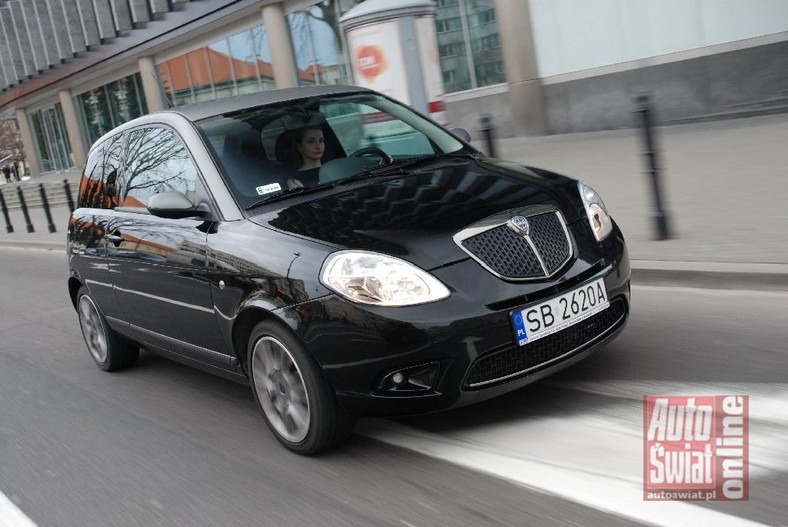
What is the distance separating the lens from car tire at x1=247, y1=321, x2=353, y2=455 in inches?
148

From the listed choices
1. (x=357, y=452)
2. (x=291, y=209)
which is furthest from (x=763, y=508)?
(x=291, y=209)

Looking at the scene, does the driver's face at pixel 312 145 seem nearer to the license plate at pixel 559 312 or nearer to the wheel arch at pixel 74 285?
the license plate at pixel 559 312

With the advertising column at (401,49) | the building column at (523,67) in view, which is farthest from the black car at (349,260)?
the building column at (523,67)

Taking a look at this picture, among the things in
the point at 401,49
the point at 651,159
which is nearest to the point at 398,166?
the point at 651,159

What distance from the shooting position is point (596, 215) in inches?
169

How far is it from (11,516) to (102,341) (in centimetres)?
238

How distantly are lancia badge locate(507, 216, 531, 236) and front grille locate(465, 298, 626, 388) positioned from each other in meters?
0.45

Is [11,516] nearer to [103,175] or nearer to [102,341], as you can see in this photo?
[102,341]

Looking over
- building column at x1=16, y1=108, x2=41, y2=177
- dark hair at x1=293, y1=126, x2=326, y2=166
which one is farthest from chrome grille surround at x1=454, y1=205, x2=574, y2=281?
building column at x1=16, y1=108, x2=41, y2=177

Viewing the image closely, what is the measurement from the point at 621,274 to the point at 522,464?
1119 millimetres

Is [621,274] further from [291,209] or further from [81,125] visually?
[81,125]

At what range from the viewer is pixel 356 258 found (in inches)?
144

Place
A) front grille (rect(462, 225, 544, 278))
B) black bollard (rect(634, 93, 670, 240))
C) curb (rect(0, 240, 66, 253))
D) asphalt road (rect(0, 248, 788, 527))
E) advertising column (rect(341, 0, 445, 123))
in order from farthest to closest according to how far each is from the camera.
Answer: curb (rect(0, 240, 66, 253)), advertising column (rect(341, 0, 445, 123)), black bollard (rect(634, 93, 670, 240)), front grille (rect(462, 225, 544, 278)), asphalt road (rect(0, 248, 788, 527))

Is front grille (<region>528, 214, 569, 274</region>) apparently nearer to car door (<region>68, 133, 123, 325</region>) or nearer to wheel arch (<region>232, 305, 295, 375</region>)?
wheel arch (<region>232, 305, 295, 375</region>)
